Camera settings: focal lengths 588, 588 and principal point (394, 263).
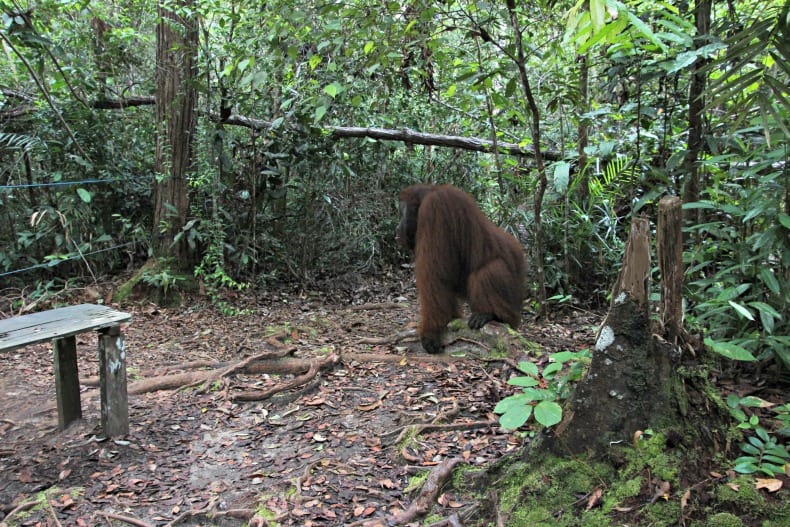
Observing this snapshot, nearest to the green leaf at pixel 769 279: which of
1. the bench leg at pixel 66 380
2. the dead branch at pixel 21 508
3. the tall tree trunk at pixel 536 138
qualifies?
the tall tree trunk at pixel 536 138

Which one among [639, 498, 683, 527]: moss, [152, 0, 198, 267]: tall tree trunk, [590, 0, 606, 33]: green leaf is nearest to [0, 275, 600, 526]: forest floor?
[639, 498, 683, 527]: moss

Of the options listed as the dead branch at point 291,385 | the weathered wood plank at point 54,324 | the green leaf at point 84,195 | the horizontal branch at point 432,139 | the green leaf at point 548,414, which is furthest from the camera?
the horizontal branch at point 432,139

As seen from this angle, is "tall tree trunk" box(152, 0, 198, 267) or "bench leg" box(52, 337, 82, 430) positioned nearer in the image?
"bench leg" box(52, 337, 82, 430)

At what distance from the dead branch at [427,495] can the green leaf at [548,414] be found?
0.60 metres

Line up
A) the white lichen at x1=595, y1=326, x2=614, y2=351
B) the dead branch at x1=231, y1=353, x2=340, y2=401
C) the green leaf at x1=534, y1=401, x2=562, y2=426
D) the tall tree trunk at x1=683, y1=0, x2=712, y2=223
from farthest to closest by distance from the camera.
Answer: the dead branch at x1=231, y1=353, x2=340, y2=401 < the tall tree trunk at x1=683, y1=0, x2=712, y2=223 < the white lichen at x1=595, y1=326, x2=614, y2=351 < the green leaf at x1=534, y1=401, x2=562, y2=426

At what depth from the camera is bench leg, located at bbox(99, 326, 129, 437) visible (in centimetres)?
329

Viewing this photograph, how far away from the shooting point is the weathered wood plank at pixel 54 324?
2.86 m

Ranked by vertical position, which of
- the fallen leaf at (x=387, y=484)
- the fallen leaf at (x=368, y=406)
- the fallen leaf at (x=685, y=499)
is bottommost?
the fallen leaf at (x=387, y=484)

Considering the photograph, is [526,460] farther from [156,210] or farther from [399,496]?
[156,210]

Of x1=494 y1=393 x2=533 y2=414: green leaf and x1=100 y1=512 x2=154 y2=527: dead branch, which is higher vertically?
x1=494 y1=393 x2=533 y2=414: green leaf

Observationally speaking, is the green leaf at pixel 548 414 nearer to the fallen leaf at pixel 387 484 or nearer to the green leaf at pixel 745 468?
the green leaf at pixel 745 468

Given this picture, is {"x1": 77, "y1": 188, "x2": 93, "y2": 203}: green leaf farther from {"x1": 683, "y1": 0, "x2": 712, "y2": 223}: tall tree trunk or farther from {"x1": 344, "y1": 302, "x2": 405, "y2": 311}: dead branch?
→ {"x1": 683, "y1": 0, "x2": 712, "y2": 223}: tall tree trunk

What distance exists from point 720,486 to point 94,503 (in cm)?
262

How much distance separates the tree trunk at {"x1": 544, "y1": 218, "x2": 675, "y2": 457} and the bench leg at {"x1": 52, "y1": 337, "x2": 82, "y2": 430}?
9.11ft
